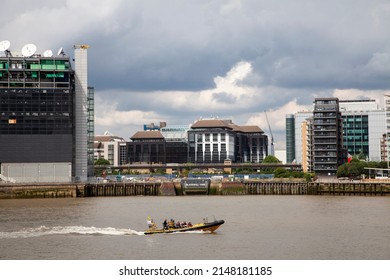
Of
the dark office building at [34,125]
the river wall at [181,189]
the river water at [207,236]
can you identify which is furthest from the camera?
the dark office building at [34,125]

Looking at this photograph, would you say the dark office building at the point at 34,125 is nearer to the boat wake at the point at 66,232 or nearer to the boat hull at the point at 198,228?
the boat wake at the point at 66,232

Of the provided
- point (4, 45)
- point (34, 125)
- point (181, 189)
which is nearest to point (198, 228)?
point (181, 189)

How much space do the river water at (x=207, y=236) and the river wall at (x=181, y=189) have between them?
55.1 meters

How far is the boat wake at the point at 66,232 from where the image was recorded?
8196 centimetres

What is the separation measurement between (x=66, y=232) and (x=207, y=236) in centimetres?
1695

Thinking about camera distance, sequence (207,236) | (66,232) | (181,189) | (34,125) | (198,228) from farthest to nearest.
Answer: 1. (34,125)
2. (181,189)
3. (66,232)
4. (198,228)
5. (207,236)

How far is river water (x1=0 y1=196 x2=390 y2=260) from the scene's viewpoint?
219ft

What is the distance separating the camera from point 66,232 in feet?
275

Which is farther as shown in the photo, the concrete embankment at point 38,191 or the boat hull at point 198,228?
the concrete embankment at point 38,191

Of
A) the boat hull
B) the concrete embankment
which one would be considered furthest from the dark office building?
the boat hull

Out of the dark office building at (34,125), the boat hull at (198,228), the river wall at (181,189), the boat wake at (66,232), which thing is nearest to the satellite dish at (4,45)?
the dark office building at (34,125)

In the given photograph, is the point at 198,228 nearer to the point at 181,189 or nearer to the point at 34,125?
the point at 181,189

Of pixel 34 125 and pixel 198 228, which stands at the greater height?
pixel 34 125
